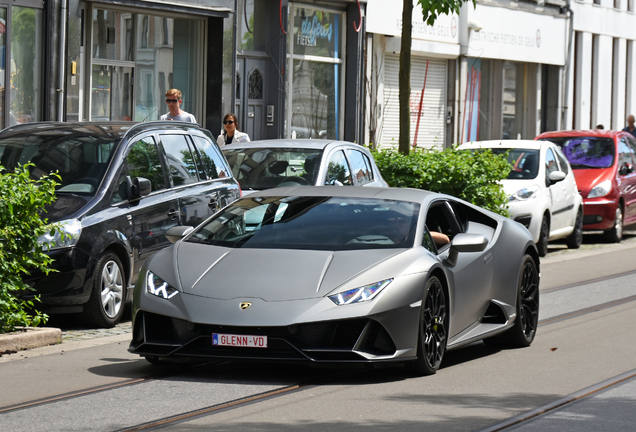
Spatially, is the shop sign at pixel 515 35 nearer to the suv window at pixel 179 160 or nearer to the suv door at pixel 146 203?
the suv window at pixel 179 160

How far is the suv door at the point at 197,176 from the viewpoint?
11.5m

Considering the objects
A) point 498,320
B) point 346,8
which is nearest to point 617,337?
point 498,320

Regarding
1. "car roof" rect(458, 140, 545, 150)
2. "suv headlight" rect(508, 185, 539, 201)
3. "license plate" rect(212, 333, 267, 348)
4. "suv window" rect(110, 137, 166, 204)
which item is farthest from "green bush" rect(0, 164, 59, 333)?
"car roof" rect(458, 140, 545, 150)

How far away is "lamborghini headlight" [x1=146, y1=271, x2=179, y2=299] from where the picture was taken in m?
7.57

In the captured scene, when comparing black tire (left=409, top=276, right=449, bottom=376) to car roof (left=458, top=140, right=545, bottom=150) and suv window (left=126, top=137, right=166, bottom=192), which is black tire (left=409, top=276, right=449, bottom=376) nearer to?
suv window (left=126, top=137, right=166, bottom=192)

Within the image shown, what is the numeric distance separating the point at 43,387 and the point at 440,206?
3.20 meters

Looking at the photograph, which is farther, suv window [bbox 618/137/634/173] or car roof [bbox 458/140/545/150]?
suv window [bbox 618/137/634/173]

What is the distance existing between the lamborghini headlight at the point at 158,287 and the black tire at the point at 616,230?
14016mm

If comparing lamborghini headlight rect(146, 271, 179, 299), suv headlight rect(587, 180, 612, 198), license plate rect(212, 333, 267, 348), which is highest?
suv headlight rect(587, 180, 612, 198)

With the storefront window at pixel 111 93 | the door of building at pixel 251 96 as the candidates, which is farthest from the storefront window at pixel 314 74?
the storefront window at pixel 111 93

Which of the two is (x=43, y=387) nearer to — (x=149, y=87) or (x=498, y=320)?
(x=498, y=320)

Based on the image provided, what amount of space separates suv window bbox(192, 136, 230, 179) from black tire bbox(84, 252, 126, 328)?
6.57ft

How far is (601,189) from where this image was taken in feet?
67.1

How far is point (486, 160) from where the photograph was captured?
55.1 feet
